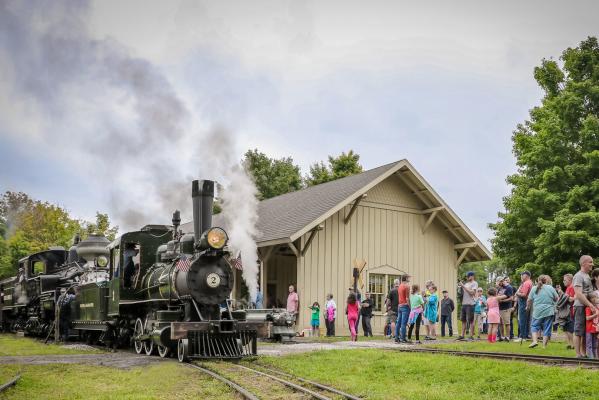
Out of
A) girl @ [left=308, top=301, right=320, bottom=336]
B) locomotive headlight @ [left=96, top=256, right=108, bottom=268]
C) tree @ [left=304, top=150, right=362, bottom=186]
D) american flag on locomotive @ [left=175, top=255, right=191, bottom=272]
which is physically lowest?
girl @ [left=308, top=301, right=320, bottom=336]

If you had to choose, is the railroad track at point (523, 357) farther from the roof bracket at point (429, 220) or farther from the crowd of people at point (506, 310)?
the roof bracket at point (429, 220)

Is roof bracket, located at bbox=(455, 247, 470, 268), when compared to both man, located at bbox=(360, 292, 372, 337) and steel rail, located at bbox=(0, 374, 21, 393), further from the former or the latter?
steel rail, located at bbox=(0, 374, 21, 393)

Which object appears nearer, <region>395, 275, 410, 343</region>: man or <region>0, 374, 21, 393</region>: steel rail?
<region>0, 374, 21, 393</region>: steel rail

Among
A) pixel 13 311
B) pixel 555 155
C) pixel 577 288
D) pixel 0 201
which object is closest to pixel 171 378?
pixel 577 288

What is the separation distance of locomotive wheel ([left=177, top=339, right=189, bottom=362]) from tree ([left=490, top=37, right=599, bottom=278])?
1733 cm

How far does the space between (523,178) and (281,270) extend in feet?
37.8

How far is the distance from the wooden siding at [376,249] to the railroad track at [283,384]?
35.2 feet

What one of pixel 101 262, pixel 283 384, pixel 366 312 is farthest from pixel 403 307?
pixel 101 262

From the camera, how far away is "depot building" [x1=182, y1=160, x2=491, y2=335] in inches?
879

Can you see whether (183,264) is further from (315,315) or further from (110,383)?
(315,315)

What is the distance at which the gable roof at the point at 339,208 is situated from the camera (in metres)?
21.8

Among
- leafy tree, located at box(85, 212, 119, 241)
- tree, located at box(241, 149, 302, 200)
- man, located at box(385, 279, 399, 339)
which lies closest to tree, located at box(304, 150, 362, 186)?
tree, located at box(241, 149, 302, 200)

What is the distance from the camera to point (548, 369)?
9805 millimetres

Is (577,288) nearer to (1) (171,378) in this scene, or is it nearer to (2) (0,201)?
(1) (171,378)
